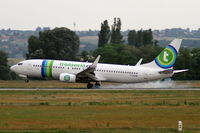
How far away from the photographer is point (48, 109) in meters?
41.8

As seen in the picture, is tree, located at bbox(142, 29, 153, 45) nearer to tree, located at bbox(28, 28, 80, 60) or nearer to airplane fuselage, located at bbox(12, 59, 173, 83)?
tree, located at bbox(28, 28, 80, 60)

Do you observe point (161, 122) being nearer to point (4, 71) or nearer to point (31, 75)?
point (31, 75)

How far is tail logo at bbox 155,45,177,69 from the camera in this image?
68625mm

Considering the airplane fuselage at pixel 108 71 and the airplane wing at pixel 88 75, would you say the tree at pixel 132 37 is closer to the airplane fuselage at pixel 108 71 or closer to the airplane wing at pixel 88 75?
the airplane fuselage at pixel 108 71

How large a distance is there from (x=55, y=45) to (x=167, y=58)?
2286 inches

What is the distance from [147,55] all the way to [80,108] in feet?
242

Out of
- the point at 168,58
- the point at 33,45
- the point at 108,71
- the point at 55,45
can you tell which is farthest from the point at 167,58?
the point at 33,45

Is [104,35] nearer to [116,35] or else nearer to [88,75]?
[116,35]

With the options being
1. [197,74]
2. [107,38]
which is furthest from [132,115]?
[107,38]

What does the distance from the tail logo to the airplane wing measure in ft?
24.7

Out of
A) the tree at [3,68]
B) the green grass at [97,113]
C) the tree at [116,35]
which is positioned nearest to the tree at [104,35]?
the tree at [116,35]

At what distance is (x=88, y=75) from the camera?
223 ft

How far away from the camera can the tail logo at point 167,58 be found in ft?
225

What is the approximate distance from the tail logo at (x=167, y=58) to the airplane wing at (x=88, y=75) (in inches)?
296
